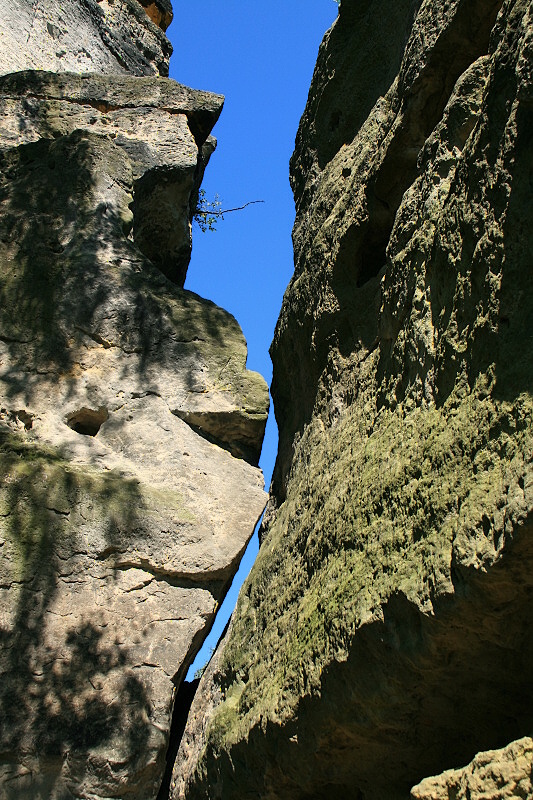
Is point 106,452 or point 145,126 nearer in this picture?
point 106,452

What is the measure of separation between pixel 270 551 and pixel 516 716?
1.48 metres

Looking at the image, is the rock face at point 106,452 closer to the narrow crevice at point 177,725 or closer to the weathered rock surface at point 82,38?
the narrow crevice at point 177,725

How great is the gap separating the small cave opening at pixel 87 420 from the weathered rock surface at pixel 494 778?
244 cm

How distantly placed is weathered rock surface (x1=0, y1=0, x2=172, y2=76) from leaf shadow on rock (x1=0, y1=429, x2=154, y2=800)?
4.79 m

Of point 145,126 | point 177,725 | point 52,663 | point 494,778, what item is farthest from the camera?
point 145,126

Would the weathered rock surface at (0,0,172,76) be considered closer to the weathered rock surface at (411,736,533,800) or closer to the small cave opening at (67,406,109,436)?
the small cave opening at (67,406,109,436)

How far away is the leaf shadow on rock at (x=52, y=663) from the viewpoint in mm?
3006

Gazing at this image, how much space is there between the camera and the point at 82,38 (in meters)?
7.62

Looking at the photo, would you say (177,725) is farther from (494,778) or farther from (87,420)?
(494,778)

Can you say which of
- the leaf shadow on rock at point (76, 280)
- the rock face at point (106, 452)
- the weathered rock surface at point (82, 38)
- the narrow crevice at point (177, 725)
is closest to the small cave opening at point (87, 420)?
the rock face at point (106, 452)

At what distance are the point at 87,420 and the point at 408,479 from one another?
2097 millimetres

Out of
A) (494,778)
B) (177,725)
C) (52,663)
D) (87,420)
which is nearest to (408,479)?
(494,778)

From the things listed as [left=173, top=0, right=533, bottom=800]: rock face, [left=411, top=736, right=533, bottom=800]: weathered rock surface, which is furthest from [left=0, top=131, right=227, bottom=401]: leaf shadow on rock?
[left=411, top=736, right=533, bottom=800]: weathered rock surface

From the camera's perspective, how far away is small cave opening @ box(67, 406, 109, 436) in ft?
12.9
